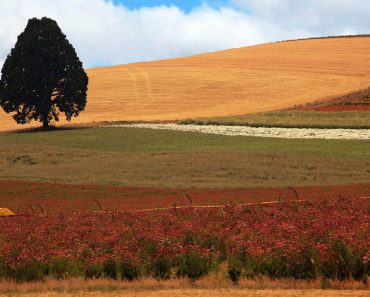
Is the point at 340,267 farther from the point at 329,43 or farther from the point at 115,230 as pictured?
the point at 329,43

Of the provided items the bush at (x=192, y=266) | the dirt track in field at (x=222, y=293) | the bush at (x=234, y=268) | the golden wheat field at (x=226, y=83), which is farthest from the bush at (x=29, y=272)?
the golden wheat field at (x=226, y=83)

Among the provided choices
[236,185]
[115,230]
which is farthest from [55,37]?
[115,230]

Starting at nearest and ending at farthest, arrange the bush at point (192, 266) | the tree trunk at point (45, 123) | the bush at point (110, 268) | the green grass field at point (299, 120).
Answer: the bush at point (192, 266) → the bush at point (110, 268) → the green grass field at point (299, 120) → the tree trunk at point (45, 123)

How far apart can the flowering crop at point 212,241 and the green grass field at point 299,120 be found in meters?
43.4

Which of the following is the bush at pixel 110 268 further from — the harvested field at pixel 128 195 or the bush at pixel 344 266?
the harvested field at pixel 128 195

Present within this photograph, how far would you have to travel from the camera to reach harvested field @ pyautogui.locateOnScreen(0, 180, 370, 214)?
1067 inches

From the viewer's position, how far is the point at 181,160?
4203cm

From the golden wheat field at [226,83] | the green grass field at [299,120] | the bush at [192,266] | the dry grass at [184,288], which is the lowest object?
the dry grass at [184,288]

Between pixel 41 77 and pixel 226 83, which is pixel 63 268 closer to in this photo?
pixel 41 77

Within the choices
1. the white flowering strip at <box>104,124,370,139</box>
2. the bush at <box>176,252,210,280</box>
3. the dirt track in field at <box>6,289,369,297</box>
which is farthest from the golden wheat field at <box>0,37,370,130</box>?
the dirt track in field at <box>6,289,369,297</box>

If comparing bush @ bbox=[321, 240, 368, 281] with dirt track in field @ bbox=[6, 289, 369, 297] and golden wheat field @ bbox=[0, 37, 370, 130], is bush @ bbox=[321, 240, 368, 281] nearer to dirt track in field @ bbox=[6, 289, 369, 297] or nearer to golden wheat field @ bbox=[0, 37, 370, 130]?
dirt track in field @ bbox=[6, 289, 369, 297]

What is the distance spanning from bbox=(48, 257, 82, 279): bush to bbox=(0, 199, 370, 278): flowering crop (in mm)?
67

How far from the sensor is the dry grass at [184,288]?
12945mm

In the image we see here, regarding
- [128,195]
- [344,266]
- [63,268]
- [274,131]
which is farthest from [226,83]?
[344,266]
